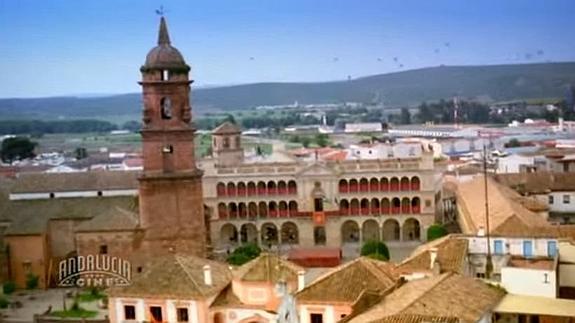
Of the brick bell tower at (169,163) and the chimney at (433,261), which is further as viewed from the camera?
the brick bell tower at (169,163)

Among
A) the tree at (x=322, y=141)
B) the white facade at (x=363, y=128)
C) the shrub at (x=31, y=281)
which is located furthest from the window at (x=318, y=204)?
the white facade at (x=363, y=128)

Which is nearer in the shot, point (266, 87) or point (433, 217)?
point (433, 217)

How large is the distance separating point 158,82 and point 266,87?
11632cm

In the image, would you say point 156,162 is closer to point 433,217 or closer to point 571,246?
point 571,246

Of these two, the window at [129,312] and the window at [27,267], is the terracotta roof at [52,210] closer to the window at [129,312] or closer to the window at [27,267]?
the window at [27,267]

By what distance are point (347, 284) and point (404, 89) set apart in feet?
416

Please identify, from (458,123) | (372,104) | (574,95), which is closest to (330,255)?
(574,95)

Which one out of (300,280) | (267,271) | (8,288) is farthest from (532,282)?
(8,288)

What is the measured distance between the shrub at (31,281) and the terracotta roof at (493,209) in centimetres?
1238

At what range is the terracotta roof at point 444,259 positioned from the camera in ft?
57.0

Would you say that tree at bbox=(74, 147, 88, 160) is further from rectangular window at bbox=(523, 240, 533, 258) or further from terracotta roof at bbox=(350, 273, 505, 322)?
terracotta roof at bbox=(350, 273, 505, 322)

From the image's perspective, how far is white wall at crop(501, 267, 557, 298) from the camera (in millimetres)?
15992

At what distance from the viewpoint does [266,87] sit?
5502 inches
